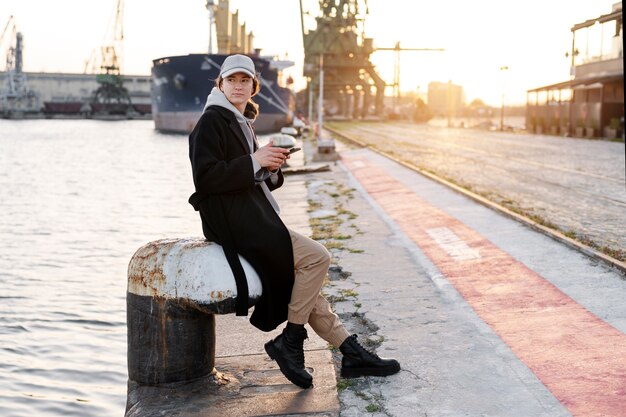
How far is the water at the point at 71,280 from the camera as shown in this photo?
7230 millimetres

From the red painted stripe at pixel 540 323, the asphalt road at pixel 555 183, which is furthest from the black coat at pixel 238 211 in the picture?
the asphalt road at pixel 555 183

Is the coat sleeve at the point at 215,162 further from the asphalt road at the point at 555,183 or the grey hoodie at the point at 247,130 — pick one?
the asphalt road at the point at 555,183

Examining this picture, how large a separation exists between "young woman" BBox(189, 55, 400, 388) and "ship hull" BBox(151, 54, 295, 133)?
68.9 metres

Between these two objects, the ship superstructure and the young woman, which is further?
the ship superstructure

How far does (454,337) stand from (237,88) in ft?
7.82

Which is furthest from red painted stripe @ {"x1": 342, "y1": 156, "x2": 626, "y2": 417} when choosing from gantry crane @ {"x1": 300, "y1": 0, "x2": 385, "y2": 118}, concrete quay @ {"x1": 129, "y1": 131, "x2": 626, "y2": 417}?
gantry crane @ {"x1": 300, "y1": 0, "x2": 385, "y2": 118}

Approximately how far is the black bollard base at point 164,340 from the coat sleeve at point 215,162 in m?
0.75

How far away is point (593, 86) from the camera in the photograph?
45.7m

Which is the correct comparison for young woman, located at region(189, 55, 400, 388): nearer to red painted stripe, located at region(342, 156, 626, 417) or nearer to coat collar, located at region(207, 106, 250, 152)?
coat collar, located at region(207, 106, 250, 152)

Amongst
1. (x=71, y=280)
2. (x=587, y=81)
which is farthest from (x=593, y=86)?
(x=71, y=280)

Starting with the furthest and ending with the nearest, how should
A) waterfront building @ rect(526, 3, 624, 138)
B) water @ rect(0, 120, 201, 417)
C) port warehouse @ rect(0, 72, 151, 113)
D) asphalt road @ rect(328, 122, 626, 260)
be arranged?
port warehouse @ rect(0, 72, 151, 113) → waterfront building @ rect(526, 3, 624, 138) → asphalt road @ rect(328, 122, 626, 260) → water @ rect(0, 120, 201, 417)

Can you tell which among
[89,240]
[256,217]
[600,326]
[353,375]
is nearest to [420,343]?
Result: [353,375]

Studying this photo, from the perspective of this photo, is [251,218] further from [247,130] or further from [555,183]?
[555,183]

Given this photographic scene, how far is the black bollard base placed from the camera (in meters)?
4.72
